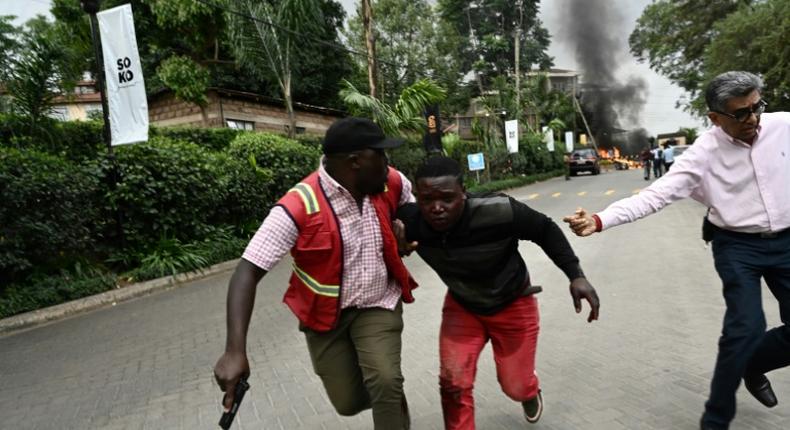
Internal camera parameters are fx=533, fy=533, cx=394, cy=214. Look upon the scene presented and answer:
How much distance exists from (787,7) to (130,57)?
1912 cm

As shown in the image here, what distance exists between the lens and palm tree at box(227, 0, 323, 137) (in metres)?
13.7

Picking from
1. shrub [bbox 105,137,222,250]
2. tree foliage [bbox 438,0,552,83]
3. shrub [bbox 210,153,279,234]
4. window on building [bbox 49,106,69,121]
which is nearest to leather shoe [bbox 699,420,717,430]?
shrub [bbox 105,137,222,250]

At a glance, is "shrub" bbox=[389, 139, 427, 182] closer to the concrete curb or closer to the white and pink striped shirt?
the concrete curb

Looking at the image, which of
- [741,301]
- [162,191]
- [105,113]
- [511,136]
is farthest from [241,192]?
[511,136]

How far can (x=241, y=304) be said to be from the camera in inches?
83.0

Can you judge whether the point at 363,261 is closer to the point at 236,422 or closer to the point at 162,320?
the point at 236,422

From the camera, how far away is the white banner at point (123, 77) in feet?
26.1

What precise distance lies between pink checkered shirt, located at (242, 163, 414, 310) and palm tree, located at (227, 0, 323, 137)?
1200 centimetres

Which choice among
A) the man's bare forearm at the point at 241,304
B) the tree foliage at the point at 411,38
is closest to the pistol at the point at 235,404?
the man's bare forearm at the point at 241,304

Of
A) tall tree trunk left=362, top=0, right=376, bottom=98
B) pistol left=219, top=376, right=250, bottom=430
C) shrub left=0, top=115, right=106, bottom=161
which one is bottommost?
pistol left=219, top=376, right=250, bottom=430

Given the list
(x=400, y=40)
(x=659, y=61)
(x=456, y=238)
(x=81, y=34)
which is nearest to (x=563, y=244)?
(x=456, y=238)

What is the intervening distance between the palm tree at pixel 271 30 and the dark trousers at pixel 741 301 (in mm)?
12468

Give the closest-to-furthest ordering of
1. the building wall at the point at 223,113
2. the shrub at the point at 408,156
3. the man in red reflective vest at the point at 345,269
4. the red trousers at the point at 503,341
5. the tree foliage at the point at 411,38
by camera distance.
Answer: the man in red reflective vest at the point at 345,269, the red trousers at the point at 503,341, the shrub at the point at 408,156, the building wall at the point at 223,113, the tree foliage at the point at 411,38

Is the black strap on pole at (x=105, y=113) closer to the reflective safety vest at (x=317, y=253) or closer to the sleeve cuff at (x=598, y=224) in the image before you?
the reflective safety vest at (x=317, y=253)
